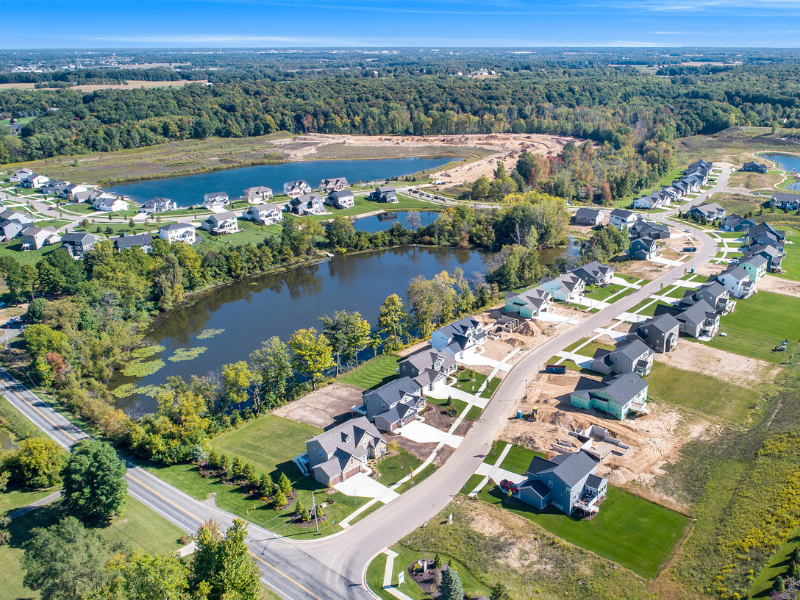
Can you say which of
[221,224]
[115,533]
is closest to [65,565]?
[115,533]

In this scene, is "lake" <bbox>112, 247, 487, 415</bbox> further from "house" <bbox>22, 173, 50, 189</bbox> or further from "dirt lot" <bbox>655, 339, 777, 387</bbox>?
"house" <bbox>22, 173, 50, 189</bbox>

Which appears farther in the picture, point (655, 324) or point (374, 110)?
point (374, 110)

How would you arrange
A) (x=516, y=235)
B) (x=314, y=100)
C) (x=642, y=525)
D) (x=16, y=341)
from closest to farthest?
1. (x=642, y=525)
2. (x=16, y=341)
3. (x=516, y=235)
4. (x=314, y=100)

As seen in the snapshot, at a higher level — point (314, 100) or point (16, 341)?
point (314, 100)

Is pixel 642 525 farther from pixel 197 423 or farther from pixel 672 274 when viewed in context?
pixel 672 274

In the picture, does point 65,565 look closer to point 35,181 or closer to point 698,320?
point 698,320

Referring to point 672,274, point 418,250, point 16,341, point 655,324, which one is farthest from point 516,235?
point 16,341

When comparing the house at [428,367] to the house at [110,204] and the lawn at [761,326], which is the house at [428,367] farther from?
the house at [110,204]
